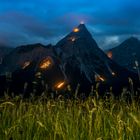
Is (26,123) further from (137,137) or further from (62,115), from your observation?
(137,137)

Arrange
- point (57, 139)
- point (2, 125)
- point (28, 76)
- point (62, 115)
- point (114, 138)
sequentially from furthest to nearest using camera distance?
point (28, 76) → point (62, 115) → point (2, 125) → point (57, 139) → point (114, 138)

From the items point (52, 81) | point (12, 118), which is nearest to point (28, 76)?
point (52, 81)

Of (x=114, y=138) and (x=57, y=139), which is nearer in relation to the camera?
(x=114, y=138)

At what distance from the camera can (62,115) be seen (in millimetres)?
6668

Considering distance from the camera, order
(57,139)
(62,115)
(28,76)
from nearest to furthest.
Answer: (57,139) → (62,115) → (28,76)

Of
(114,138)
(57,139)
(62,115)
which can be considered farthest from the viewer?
(62,115)

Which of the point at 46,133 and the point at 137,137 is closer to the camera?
the point at 137,137

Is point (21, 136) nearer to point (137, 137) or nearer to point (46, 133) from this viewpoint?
point (46, 133)

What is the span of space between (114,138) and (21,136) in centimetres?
148

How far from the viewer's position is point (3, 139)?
5.29 metres

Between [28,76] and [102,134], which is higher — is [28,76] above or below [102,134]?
above

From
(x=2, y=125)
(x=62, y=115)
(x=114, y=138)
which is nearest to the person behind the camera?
(x=114, y=138)

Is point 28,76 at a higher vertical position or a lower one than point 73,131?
higher

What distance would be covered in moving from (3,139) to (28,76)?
602 feet
